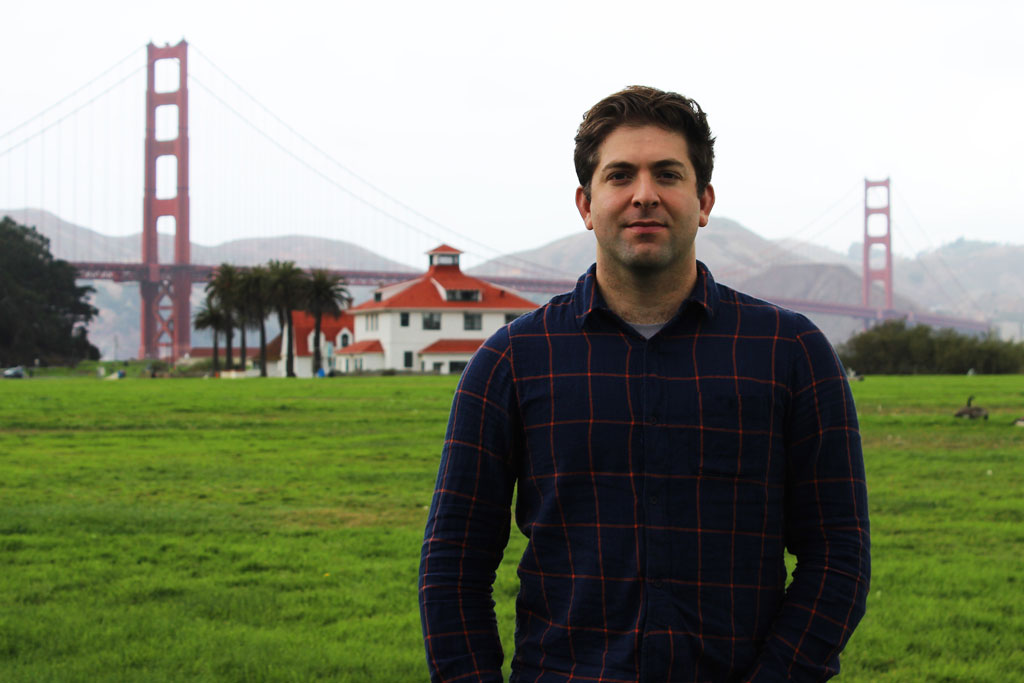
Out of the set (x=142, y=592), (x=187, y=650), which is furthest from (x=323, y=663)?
(x=142, y=592)

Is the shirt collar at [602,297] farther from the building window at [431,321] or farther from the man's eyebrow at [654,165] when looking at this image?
the building window at [431,321]

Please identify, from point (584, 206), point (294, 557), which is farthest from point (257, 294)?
point (584, 206)

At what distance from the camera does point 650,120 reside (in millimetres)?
2447

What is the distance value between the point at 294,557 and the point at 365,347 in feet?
206

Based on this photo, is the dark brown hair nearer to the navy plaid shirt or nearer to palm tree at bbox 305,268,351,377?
the navy plaid shirt

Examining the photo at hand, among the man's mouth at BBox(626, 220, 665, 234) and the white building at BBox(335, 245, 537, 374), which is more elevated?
the white building at BBox(335, 245, 537, 374)

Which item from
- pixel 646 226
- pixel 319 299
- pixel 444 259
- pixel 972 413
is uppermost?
pixel 444 259

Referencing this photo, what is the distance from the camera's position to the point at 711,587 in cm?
235

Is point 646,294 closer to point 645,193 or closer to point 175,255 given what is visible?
point 645,193

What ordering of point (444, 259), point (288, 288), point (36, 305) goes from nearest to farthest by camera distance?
point (288, 288)
point (444, 259)
point (36, 305)

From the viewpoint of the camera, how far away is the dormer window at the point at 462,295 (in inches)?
2773

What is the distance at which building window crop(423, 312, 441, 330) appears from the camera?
69.2 metres

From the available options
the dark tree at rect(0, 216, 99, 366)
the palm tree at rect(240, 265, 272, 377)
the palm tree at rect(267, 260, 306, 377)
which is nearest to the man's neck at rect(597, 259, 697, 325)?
the palm tree at rect(267, 260, 306, 377)

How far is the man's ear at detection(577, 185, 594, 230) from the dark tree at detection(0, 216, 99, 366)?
79.7m
